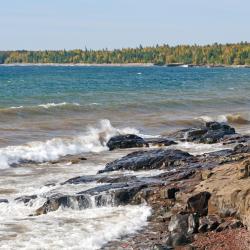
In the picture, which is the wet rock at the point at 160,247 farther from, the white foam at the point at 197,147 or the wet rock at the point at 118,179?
the white foam at the point at 197,147

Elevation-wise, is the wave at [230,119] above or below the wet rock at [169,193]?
below

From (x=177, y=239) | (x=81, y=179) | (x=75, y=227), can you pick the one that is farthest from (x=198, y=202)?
(x=81, y=179)

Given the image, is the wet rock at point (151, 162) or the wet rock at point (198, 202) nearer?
the wet rock at point (198, 202)

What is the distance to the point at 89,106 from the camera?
65.1 m

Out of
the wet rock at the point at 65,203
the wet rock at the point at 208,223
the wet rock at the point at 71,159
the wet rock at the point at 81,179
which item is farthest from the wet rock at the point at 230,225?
the wet rock at the point at 71,159

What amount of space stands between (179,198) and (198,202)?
1.26 m

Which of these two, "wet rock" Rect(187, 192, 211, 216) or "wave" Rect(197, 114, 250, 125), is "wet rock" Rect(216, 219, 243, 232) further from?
"wave" Rect(197, 114, 250, 125)

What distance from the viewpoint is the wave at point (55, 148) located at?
33.9m

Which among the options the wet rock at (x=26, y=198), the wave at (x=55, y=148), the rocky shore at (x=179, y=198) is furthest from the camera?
the wave at (x=55, y=148)

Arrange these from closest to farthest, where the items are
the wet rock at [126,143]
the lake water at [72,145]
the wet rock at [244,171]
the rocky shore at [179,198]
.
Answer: the rocky shore at [179,198] → the lake water at [72,145] → the wet rock at [244,171] → the wet rock at [126,143]

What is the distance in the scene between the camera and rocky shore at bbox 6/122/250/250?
17.4 m

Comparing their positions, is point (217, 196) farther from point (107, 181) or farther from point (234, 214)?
point (107, 181)

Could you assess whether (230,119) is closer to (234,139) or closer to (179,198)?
(234,139)

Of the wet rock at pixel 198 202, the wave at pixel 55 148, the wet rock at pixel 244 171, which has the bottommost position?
the wave at pixel 55 148
